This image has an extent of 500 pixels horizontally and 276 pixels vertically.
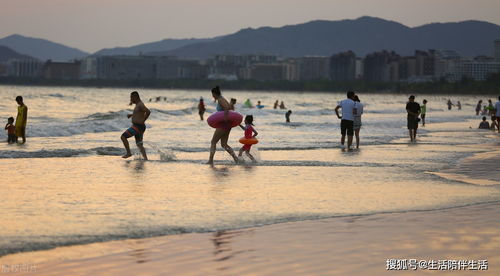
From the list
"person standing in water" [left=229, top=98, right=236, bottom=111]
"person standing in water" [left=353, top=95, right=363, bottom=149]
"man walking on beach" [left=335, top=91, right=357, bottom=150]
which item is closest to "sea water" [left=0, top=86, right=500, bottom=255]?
"man walking on beach" [left=335, top=91, right=357, bottom=150]

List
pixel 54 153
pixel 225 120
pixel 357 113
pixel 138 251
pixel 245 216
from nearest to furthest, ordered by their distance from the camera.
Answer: pixel 138 251 < pixel 245 216 < pixel 225 120 < pixel 54 153 < pixel 357 113

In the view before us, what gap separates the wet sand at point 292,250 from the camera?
22.2ft

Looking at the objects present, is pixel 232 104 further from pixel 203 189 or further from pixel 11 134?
pixel 203 189

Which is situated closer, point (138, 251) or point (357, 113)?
point (138, 251)

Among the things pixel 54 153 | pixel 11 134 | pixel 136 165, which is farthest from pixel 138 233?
pixel 11 134

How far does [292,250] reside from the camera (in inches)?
296

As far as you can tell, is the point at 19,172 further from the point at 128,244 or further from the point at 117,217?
the point at 128,244

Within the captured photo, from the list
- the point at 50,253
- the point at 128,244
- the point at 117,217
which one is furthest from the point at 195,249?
the point at 117,217

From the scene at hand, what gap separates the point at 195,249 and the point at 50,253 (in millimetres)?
1303

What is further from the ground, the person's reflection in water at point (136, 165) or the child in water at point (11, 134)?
the child in water at point (11, 134)

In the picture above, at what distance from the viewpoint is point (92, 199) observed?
1055 cm

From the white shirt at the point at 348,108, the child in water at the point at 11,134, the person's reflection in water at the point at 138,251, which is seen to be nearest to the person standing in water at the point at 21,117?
the child in water at the point at 11,134

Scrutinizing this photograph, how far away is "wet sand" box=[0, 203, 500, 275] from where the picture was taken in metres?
6.77

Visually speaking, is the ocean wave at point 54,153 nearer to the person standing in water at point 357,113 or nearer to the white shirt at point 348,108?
the white shirt at point 348,108
